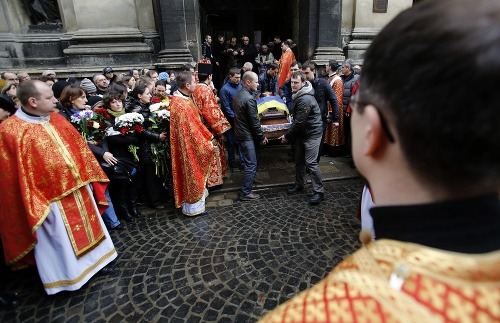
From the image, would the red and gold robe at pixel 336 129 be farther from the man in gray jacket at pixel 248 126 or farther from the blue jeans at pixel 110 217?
the blue jeans at pixel 110 217

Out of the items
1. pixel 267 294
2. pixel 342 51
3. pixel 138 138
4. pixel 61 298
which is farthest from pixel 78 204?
pixel 342 51

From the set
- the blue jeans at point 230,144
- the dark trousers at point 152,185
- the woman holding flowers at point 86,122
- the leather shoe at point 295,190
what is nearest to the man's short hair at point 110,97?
the woman holding flowers at point 86,122

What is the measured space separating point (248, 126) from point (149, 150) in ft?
5.22

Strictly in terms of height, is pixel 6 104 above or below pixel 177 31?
below

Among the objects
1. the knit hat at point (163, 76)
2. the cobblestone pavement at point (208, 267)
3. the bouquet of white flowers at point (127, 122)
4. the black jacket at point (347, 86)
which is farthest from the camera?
the knit hat at point (163, 76)

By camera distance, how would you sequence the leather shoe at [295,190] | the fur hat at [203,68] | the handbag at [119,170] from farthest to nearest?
the fur hat at [203,68], the leather shoe at [295,190], the handbag at [119,170]

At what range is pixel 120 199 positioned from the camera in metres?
4.30

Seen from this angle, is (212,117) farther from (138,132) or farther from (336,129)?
(336,129)

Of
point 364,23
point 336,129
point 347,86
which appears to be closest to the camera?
point 347,86

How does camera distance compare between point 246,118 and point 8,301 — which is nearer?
point 8,301

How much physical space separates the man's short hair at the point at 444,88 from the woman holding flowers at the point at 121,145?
396cm

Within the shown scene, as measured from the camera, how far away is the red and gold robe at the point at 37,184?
2.72m

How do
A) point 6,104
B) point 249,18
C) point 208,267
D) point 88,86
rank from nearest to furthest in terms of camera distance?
point 6,104 < point 208,267 < point 88,86 < point 249,18

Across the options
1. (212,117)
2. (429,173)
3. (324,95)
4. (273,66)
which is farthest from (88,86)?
(429,173)
